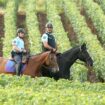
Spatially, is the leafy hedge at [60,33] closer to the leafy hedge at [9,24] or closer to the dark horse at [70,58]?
the leafy hedge at [9,24]

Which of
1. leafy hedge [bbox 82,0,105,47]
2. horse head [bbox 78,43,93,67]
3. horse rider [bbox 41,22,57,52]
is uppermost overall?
leafy hedge [bbox 82,0,105,47]

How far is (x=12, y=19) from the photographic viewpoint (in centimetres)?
3061

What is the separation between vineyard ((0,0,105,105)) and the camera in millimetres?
11898

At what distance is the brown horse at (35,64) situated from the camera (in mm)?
16562

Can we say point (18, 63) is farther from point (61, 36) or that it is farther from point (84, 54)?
point (61, 36)

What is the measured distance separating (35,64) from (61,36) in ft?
28.4

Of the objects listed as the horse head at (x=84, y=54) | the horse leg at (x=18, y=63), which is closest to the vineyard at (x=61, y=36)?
the horse head at (x=84, y=54)

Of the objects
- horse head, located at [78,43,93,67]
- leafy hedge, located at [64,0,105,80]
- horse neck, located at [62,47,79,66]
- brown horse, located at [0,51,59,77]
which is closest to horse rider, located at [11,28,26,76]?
brown horse, located at [0,51,59,77]

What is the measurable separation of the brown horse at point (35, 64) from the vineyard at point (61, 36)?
1.31 meters

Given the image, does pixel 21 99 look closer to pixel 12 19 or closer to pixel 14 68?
pixel 14 68

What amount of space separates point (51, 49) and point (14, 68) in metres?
1.36

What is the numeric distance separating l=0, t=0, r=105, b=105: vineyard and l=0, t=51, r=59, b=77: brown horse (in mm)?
1310

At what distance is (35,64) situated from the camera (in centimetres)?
1670

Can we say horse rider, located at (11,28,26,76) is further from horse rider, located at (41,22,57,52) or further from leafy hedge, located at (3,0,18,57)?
leafy hedge, located at (3,0,18,57)
